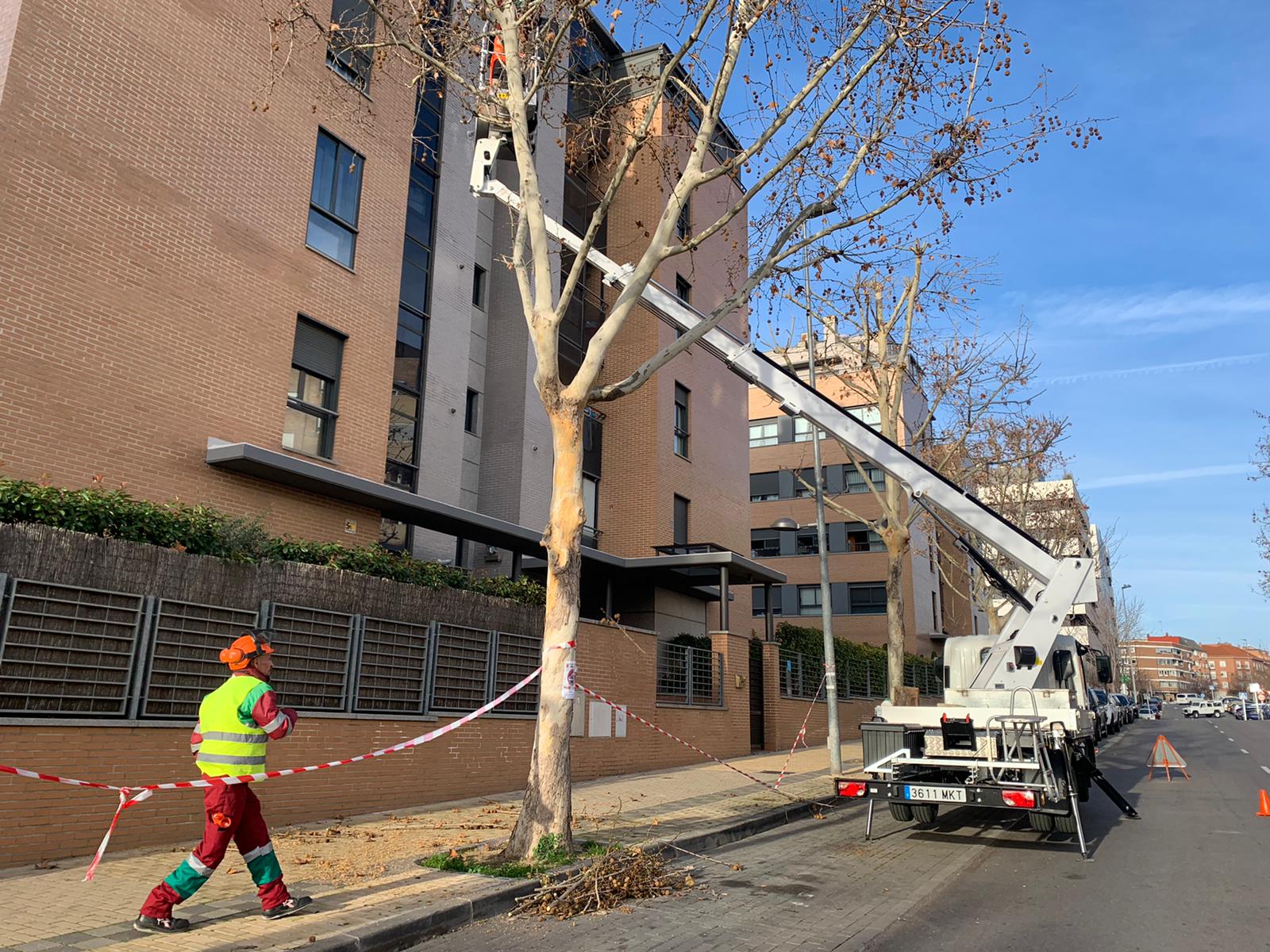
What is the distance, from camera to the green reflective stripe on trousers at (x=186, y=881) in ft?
18.4

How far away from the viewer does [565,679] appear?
26.6 ft

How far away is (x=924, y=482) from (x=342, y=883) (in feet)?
28.5

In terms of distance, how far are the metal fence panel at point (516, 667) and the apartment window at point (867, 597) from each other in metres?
28.1

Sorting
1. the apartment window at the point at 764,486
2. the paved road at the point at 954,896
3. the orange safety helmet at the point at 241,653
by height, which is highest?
the apartment window at the point at 764,486

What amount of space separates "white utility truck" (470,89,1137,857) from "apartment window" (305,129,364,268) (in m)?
3.41

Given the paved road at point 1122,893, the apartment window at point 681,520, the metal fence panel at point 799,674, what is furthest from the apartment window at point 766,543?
the paved road at point 1122,893

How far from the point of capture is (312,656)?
33.0 ft

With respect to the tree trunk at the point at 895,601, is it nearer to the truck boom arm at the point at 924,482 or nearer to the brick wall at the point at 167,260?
the truck boom arm at the point at 924,482

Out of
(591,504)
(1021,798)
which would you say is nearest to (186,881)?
(1021,798)

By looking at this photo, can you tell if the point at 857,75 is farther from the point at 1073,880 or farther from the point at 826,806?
the point at 826,806

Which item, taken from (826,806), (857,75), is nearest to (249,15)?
(857,75)

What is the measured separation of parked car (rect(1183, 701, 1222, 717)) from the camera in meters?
70.1

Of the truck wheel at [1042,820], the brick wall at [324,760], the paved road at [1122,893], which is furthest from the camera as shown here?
the truck wheel at [1042,820]

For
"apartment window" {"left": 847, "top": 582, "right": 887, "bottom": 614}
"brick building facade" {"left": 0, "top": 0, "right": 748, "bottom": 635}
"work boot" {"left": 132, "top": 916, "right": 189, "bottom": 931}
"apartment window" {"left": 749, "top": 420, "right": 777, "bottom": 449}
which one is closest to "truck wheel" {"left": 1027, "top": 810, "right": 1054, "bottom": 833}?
"brick building facade" {"left": 0, "top": 0, "right": 748, "bottom": 635}
